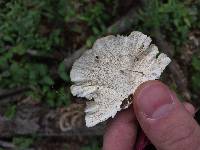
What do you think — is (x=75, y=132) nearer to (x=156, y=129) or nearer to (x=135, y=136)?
(x=135, y=136)

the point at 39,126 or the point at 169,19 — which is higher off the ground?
the point at 169,19

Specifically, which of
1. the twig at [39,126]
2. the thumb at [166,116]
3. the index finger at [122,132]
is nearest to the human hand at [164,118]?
the thumb at [166,116]

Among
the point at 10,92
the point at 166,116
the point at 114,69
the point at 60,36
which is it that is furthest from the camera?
the point at 60,36

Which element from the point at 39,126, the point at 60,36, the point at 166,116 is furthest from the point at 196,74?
the point at 166,116

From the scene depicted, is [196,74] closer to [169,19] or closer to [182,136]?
[169,19]

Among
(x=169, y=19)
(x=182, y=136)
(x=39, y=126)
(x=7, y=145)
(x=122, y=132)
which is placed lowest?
(x=7, y=145)
